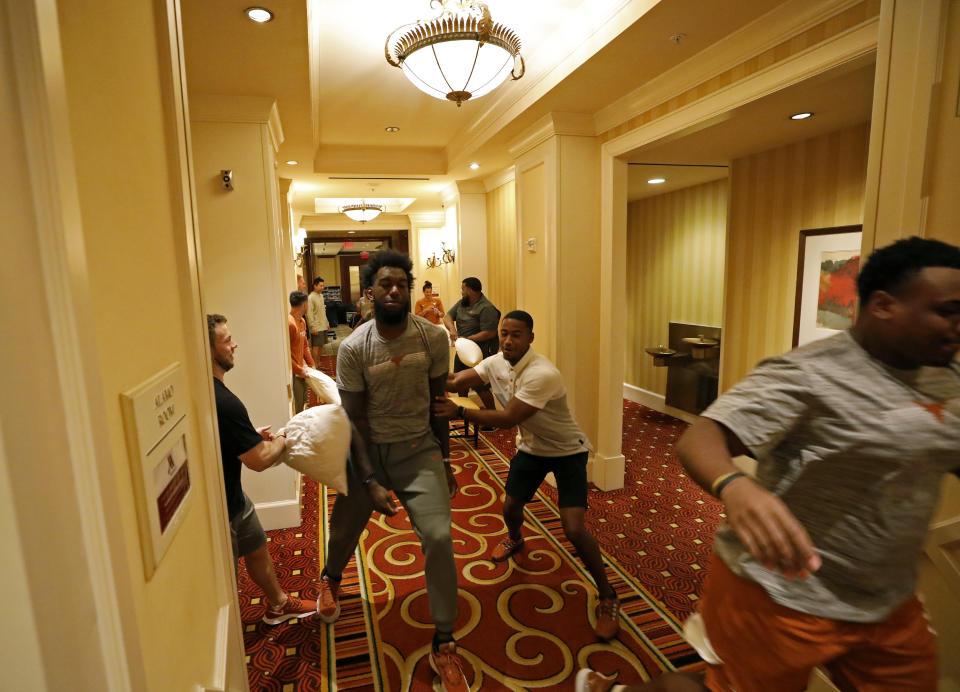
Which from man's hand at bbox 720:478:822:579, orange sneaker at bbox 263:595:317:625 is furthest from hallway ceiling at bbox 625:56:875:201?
orange sneaker at bbox 263:595:317:625

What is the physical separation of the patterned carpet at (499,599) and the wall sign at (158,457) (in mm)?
1743

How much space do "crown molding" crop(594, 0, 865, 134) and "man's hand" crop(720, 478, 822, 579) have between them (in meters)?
2.17

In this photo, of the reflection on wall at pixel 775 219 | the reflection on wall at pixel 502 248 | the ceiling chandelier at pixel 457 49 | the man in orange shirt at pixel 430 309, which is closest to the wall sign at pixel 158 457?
the ceiling chandelier at pixel 457 49

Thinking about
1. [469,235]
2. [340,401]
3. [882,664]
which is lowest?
[882,664]

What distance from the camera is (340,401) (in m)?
2.43

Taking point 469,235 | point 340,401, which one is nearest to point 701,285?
point 469,235

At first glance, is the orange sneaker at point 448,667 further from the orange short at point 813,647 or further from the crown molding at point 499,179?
the crown molding at point 499,179

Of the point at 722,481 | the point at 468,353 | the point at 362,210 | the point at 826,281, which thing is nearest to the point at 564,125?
the point at 468,353

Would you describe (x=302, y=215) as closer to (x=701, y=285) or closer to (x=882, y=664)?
(x=701, y=285)

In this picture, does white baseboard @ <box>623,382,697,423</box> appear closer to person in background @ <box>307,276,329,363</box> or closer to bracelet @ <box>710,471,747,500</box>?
bracelet @ <box>710,471,747,500</box>

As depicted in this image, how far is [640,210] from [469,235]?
232 centimetres

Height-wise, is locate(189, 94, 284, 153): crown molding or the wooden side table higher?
locate(189, 94, 284, 153): crown molding

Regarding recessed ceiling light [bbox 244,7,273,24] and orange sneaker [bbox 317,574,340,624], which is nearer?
recessed ceiling light [bbox 244,7,273,24]

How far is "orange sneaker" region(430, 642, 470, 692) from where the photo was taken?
213 centimetres
